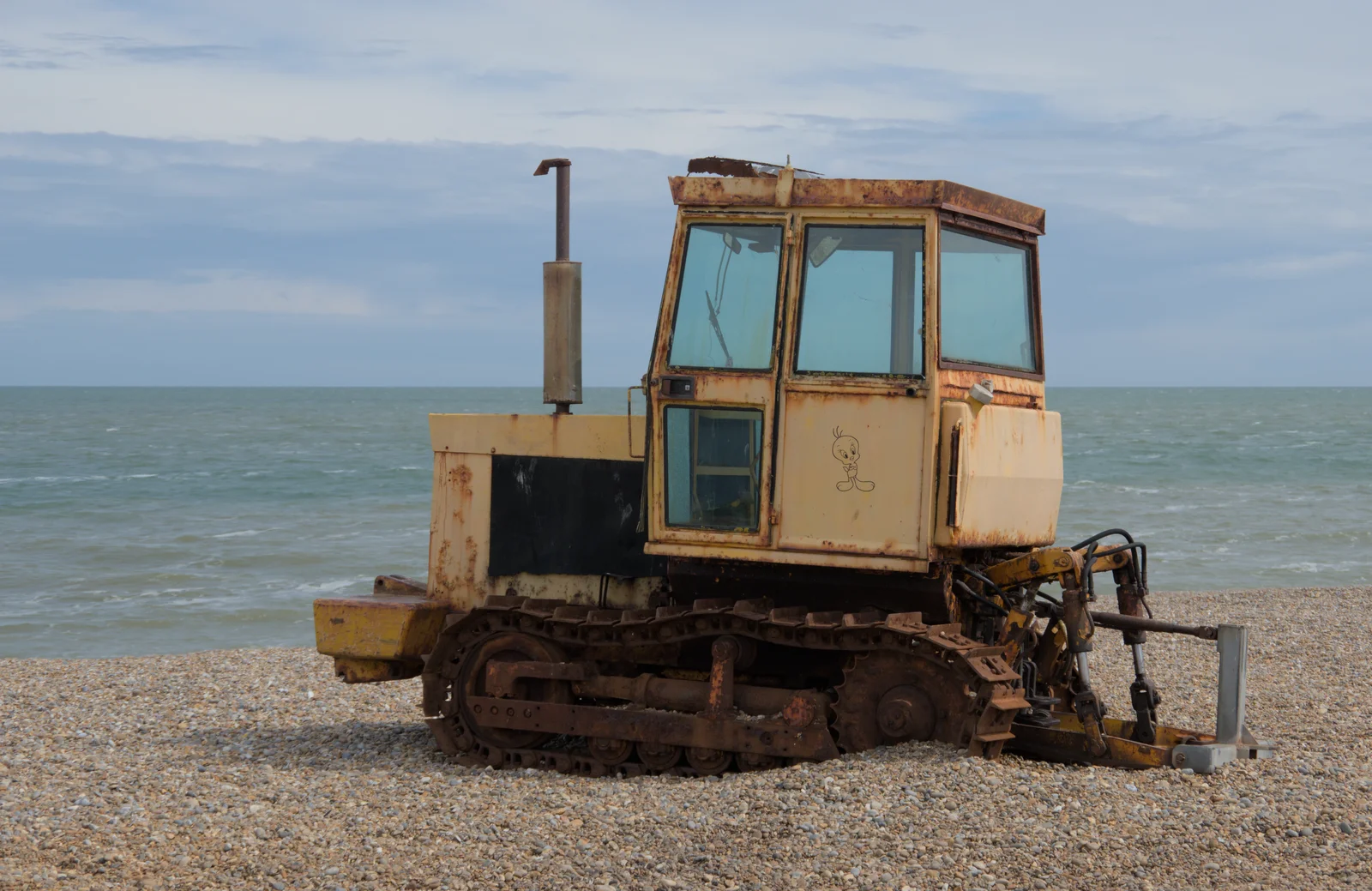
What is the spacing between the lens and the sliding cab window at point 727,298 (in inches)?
278

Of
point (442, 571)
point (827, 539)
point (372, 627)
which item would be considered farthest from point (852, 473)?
point (372, 627)

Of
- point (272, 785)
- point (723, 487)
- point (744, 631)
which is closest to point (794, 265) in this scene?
point (723, 487)

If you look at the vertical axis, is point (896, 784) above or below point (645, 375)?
below

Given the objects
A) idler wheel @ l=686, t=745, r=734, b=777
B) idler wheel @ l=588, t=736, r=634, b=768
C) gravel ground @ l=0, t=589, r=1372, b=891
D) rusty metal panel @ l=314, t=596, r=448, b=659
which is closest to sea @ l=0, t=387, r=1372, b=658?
rusty metal panel @ l=314, t=596, r=448, b=659

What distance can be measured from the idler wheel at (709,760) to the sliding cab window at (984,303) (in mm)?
2302

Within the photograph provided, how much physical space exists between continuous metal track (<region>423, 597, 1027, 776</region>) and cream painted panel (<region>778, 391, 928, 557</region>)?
0.39 metres

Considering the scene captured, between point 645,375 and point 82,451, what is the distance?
5617 cm

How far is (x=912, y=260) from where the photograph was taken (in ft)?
22.8

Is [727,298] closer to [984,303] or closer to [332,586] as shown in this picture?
[984,303]

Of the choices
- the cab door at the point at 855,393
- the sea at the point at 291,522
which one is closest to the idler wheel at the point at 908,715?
the cab door at the point at 855,393

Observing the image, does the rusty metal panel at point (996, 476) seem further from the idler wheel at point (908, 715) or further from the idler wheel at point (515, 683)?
the idler wheel at point (515, 683)

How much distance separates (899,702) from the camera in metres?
6.88

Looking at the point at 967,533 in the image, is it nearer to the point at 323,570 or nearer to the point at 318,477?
the point at 323,570

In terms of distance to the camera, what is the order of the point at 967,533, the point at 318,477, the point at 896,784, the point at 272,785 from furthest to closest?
the point at 318,477
the point at 272,785
the point at 967,533
the point at 896,784
